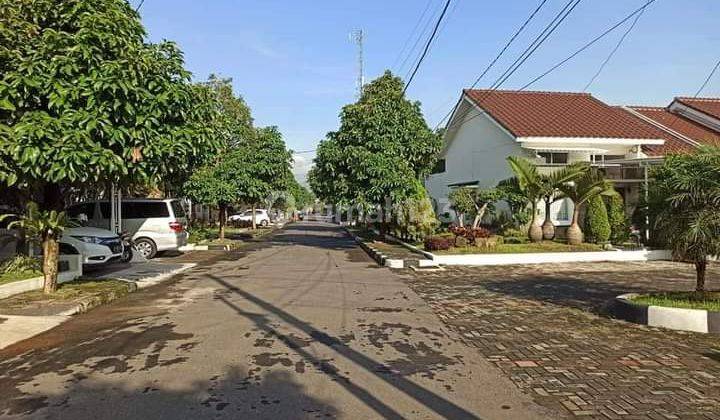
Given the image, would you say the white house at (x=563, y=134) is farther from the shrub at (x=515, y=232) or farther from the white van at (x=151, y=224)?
the white van at (x=151, y=224)

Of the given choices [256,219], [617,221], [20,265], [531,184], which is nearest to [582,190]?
[531,184]

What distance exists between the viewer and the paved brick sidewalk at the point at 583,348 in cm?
505

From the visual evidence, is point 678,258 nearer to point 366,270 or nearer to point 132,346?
point 132,346

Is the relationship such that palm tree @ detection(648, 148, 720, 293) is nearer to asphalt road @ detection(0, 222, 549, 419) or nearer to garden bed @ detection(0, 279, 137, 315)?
asphalt road @ detection(0, 222, 549, 419)

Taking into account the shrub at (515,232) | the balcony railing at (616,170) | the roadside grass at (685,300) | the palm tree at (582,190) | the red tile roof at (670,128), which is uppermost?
the red tile roof at (670,128)

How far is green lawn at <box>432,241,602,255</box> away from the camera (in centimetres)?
1817

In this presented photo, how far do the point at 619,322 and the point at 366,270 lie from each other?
27.1ft

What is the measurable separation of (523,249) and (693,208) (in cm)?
1024

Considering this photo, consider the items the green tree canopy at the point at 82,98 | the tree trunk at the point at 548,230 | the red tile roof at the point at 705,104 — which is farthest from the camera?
the red tile roof at the point at 705,104

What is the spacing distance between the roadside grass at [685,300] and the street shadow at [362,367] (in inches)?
188

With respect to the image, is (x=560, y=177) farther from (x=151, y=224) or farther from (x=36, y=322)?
(x=36, y=322)

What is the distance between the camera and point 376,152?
72.2 feet

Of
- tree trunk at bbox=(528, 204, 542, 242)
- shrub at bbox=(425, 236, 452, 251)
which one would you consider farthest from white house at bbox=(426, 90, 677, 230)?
shrub at bbox=(425, 236, 452, 251)

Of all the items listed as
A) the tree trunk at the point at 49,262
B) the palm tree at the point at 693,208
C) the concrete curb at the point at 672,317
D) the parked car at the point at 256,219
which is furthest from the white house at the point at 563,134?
the parked car at the point at 256,219
